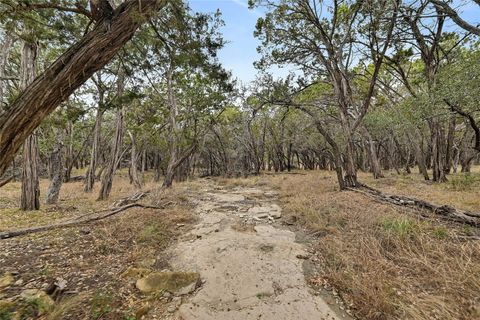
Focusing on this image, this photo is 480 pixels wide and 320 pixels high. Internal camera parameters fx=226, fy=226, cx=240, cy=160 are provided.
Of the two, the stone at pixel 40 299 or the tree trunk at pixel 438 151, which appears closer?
the stone at pixel 40 299

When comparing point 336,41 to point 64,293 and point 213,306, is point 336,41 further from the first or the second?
point 64,293

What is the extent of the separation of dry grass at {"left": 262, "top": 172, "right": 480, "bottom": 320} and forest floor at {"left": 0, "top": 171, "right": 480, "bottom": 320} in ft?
0.04

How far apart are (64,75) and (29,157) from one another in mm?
5293

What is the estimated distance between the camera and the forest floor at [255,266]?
2.31 metres

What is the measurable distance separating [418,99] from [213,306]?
7.96m

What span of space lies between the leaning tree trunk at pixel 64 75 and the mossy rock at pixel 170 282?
76.9 inches

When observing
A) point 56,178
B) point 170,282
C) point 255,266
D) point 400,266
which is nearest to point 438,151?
point 400,266

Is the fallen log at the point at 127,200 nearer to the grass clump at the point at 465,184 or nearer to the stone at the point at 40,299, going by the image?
the stone at the point at 40,299

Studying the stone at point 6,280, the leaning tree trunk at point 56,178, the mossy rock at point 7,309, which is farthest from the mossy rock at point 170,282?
the leaning tree trunk at point 56,178

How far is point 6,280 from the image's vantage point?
2680 mm

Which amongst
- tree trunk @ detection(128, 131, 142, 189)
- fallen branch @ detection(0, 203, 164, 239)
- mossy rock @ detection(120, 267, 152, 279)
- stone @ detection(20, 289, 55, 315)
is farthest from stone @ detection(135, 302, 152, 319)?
tree trunk @ detection(128, 131, 142, 189)

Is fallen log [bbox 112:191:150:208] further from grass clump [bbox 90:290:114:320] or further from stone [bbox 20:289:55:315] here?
grass clump [bbox 90:290:114:320]

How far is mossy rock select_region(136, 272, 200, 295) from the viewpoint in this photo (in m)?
2.75

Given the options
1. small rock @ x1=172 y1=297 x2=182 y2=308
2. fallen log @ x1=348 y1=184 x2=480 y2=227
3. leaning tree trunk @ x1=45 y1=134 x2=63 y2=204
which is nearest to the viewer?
→ small rock @ x1=172 y1=297 x2=182 y2=308
